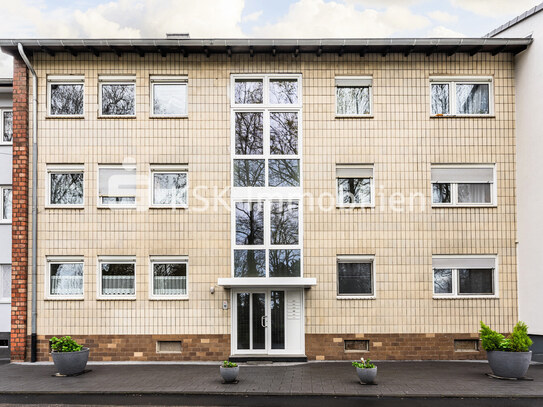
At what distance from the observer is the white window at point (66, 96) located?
54.3 ft


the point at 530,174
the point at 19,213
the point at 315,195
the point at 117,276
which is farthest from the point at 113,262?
the point at 530,174

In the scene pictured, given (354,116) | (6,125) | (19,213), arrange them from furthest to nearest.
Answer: (6,125) < (354,116) < (19,213)

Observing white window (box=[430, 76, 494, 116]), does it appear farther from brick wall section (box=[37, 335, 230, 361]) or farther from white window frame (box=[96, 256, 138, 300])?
white window frame (box=[96, 256, 138, 300])

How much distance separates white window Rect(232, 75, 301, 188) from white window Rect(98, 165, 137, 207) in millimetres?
3066

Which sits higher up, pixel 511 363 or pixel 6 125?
pixel 6 125

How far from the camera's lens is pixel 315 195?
16188mm

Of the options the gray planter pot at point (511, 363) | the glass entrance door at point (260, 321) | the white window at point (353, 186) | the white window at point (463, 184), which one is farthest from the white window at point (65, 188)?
the gray planter pot at point (511, 363)

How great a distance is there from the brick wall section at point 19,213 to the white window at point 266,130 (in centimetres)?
618

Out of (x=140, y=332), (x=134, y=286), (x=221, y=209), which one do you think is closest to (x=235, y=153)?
(x=221, y=209)

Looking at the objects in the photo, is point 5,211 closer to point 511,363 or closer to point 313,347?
point 313,347

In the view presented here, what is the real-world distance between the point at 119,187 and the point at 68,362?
5225 millimetres

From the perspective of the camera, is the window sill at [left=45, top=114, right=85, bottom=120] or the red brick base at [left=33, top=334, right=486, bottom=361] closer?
the red brick base at [left=33, top=334, right=486, bottom=361]

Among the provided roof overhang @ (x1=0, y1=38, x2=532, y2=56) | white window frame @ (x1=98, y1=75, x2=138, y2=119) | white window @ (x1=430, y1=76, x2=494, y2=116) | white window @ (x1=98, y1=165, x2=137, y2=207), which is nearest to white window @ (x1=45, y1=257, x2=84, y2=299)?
white window @ (x1=98, y1=165, x2=137, y2=207)

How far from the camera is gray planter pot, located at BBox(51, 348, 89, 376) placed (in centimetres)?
1358
